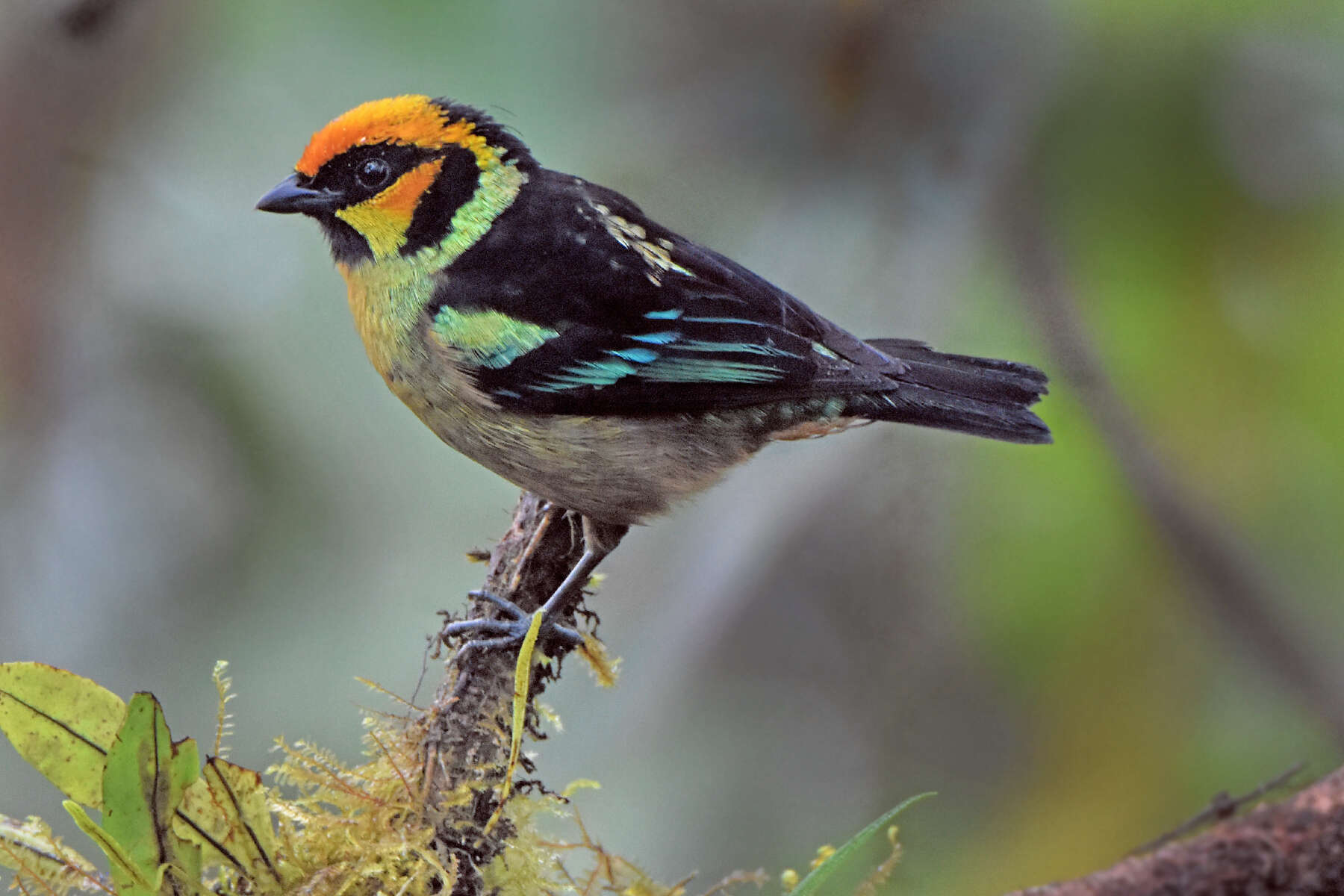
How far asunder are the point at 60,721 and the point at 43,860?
223mm

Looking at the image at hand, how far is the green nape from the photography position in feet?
6.32

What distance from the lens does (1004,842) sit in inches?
100

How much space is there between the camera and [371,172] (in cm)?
203

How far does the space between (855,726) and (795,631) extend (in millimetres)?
290

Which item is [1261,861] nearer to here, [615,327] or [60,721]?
[60,721]

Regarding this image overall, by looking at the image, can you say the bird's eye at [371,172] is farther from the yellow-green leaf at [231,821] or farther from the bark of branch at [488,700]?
the yellow-green leaf at [231,821]

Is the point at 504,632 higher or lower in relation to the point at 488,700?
higher

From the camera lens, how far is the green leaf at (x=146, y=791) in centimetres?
116

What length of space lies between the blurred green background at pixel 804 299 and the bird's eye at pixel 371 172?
0.41m

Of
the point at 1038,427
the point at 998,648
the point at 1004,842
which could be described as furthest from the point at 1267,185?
the point at 1004,842

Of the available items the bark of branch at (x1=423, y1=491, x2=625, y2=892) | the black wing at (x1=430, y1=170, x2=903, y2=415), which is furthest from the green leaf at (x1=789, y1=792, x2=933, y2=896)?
the black wing at (x1=430, y1=170, x2=903, y2=415)

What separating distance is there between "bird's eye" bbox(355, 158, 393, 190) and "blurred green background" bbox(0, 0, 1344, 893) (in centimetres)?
41

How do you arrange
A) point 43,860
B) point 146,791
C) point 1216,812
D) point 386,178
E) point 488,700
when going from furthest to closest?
point 386,178, point 488,700, point 1216,812, point 43,860, point 146,791

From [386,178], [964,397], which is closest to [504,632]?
[386,178]
